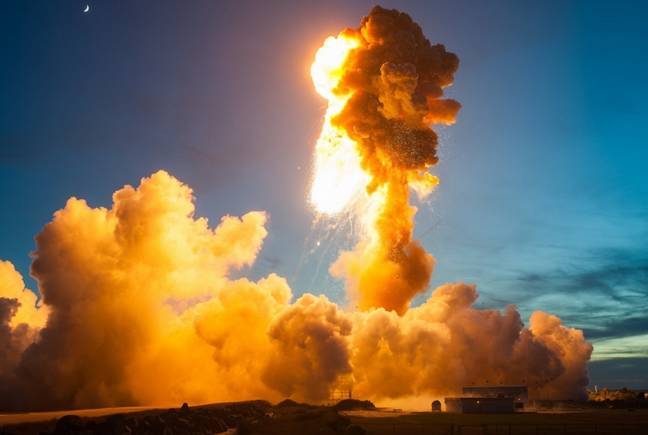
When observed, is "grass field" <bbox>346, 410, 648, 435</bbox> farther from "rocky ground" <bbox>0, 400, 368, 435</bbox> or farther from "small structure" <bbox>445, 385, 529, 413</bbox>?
"small structure" <bbox>445, 385, 529, 413</bbox>

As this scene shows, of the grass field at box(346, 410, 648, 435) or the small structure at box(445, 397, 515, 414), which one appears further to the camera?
the small structure at box(445, 397, 515, 414)

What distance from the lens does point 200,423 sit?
3371 inches

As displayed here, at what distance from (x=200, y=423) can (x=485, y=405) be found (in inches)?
2865

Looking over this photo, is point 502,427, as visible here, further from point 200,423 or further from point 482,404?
point 200,423

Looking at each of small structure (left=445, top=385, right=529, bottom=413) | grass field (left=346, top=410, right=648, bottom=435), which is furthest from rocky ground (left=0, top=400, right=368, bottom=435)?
small structure (left=445, top=385, right=529, bottom=413)

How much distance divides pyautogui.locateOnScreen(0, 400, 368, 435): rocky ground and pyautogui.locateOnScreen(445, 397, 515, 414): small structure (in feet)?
143

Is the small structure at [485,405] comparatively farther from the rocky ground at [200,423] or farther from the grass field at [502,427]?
the rocky ground at [200,423]

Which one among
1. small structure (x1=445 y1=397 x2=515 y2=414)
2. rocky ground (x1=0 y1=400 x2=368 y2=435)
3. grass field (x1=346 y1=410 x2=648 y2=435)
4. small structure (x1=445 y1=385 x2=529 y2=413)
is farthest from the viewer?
small structure (x1=445 y1=385 x2=529 y2=413)

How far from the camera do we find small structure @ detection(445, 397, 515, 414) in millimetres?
134250

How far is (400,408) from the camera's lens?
145 meters

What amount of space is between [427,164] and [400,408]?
5671cm

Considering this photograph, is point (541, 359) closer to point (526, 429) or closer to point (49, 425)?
point (526, 429)

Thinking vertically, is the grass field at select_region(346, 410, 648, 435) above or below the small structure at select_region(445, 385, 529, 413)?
below

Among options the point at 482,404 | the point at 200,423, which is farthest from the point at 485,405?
the point at 200,423
